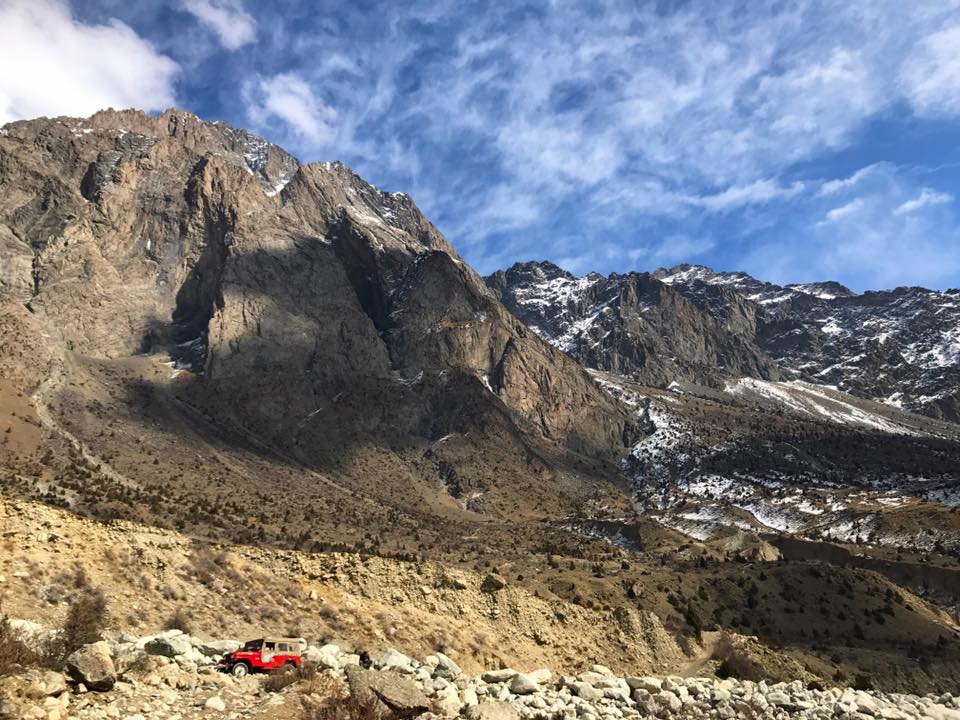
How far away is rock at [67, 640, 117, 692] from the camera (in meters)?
14.0

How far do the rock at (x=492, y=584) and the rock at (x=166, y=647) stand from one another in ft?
58.7

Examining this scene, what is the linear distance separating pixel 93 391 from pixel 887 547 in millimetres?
144333

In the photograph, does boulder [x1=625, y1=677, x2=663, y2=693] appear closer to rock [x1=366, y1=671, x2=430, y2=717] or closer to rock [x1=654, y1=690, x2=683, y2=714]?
rock [x1=654, y1=690, x2=683, y2=714]

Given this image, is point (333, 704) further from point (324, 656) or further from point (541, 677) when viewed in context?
point (541, 677)

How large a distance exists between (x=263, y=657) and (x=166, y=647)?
2.44 metres

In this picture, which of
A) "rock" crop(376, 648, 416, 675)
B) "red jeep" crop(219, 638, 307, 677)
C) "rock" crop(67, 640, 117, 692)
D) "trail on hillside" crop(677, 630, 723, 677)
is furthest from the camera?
"trail on hillside" crop(677, 630, 723, 677)

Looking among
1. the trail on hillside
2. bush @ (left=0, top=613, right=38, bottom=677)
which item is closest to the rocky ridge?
bush @ (left=0, top=613, right=38, bottom=677)

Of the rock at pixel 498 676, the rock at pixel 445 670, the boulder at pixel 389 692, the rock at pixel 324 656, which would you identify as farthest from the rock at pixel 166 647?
the rock at pixel 498 676

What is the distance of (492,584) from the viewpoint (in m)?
34.3

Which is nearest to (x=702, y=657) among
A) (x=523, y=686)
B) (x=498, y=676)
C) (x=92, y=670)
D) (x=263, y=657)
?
(x=498, y=676)

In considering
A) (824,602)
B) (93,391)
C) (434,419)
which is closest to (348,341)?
(434,419)

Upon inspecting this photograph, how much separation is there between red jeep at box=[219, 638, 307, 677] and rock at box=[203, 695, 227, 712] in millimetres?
2491

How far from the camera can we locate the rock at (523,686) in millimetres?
20016

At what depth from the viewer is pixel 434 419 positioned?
185625 mm
